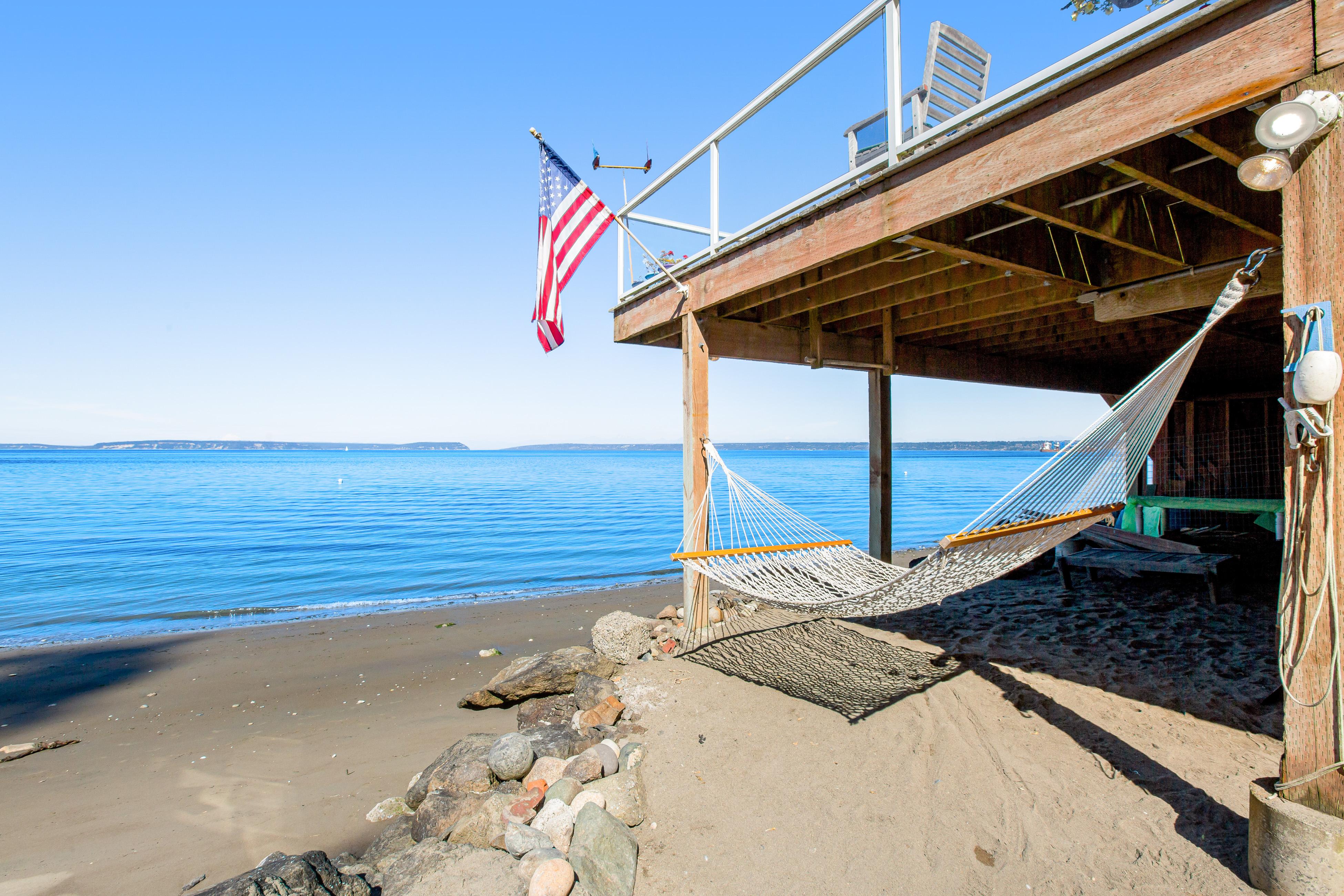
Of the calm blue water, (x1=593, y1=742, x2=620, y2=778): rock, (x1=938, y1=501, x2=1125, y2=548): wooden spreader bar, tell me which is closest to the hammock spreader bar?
(x1=938, y1=501, x2=1125, y2=548): wooden spreader bar

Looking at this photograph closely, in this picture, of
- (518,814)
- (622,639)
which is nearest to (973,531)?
(518,814)

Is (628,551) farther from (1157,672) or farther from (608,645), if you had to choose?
(1157,672)

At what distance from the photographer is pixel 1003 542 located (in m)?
2.67

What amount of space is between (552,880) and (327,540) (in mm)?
12750

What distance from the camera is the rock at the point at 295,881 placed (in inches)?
76.3

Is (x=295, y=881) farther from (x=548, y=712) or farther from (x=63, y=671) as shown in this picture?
(x=63, y=671)

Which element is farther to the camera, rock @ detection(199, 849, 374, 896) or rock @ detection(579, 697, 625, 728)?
rock @ detection(579, 697, 625, 728)

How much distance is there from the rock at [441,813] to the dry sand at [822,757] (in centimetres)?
33

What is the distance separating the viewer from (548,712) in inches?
135

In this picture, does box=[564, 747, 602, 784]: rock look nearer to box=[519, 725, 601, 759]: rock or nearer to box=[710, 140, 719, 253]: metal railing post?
box=[519, 725, 601, 759]: rock

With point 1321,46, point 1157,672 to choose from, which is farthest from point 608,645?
point 1321,46

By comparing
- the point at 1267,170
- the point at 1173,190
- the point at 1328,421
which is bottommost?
the point at 1328,421

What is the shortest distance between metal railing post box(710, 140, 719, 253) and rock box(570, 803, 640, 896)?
9.22 ft

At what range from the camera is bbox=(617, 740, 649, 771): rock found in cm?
270
